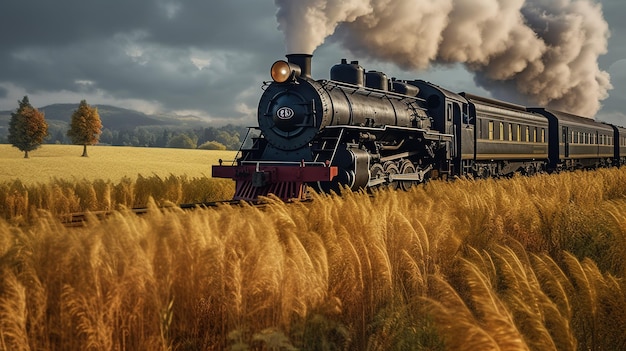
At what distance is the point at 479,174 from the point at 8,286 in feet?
58.0

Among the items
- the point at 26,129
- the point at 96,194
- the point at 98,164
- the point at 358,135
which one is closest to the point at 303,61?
the point at 358,135

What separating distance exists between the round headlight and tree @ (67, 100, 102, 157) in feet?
214

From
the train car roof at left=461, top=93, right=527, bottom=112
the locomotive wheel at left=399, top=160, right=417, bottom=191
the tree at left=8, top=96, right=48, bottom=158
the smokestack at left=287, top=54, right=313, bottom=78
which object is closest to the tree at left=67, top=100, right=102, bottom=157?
the tree at left=8, top=96, right=48, bottom=158

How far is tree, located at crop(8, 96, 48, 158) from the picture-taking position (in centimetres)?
7056

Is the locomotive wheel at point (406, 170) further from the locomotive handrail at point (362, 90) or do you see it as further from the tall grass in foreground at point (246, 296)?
the tall grass in foreground at point (246, 296)

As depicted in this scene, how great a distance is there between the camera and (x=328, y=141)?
43.1ft

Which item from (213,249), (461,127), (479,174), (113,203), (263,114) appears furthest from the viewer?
(479,174)

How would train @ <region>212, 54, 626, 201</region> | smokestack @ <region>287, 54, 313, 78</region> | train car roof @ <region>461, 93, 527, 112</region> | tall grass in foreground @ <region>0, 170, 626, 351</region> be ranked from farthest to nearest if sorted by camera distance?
train car roof @ <region>461, 93, 527, 112</region> < smokestack @ <region>287, 54, 313, 78</region> < train @ <region>212, 54, 626, 201</region> < tall grass in foreground @ <region>0, 170, 626, 351</region>

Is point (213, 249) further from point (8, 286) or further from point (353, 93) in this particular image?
point (353, 93)

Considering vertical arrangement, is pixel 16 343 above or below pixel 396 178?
below

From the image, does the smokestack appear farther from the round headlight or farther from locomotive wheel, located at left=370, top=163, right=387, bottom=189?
locomotive wheel, located at left=370, top=163, right=387, bottom=189

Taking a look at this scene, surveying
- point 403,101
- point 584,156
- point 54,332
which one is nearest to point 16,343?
point 54,332

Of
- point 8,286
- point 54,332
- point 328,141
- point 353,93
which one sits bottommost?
point 54,332

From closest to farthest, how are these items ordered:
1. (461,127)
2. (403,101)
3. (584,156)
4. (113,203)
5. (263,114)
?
(113,203), (263,114), (403,101), (461,127), (584,156)
